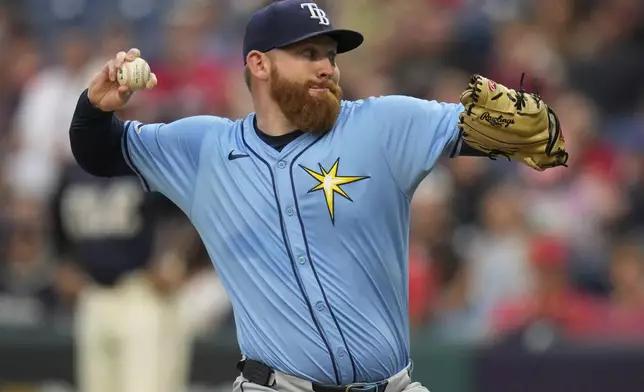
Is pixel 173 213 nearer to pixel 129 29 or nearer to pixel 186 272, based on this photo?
pixel 186 272

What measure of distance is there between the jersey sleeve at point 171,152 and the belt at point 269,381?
2.30 ft

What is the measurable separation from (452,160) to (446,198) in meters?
0.39

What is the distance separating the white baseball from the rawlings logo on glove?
114 cm

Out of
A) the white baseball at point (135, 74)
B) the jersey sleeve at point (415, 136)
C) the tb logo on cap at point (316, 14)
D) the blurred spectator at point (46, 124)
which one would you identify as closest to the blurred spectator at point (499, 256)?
the blurred spectator at point (46, 124)

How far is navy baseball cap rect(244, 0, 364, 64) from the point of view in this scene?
4.77 meters

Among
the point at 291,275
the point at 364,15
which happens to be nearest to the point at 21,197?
the point at 364,15

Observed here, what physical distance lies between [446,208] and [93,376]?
9.27 ft

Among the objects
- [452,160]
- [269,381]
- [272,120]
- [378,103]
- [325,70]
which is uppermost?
[325,70]

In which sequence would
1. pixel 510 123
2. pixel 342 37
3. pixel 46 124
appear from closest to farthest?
pixel 510 123 < pixel 342 37 < pixel 46 124

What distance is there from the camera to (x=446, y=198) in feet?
31.8

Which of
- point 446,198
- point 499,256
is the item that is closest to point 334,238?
point 499,256

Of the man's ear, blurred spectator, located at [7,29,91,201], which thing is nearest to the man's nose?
the man's ear

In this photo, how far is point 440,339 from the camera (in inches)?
331

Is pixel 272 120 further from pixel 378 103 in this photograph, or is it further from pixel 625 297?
pixel 625 297
